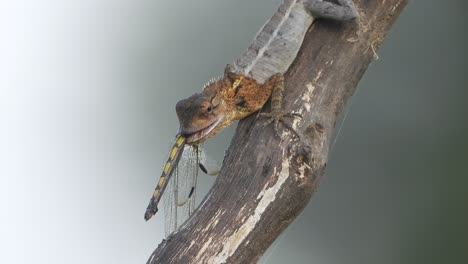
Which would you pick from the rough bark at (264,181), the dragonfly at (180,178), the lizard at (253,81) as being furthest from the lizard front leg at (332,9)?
the dragonfly at (180,178)

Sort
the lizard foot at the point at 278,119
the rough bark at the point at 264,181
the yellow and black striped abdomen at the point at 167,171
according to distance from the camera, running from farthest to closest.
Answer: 1. the yellow and black striped abdomen at the point at 167,171
2. the lizard foot at the point at 278,119
3. the rough bark at the point at 264,181

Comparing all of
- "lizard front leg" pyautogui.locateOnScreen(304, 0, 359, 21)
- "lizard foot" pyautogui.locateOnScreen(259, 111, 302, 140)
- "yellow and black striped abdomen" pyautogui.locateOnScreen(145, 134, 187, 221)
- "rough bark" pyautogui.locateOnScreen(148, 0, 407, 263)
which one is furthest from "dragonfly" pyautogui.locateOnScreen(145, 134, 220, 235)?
"lizard front leg" pyautogui.locateOnScreen(304, 0, 359, 21)

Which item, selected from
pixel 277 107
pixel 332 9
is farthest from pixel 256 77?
pixel 277 107

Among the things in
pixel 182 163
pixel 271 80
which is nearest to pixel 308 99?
pixel 271 80

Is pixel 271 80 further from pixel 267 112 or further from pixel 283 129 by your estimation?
pixel 283 129

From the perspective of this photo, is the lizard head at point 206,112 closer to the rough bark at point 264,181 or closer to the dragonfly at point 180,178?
the dragonfly at point 180,178

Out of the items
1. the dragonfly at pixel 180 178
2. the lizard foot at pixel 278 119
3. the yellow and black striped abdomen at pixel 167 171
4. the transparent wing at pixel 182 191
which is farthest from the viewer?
the transparent wing at pixel 182 191
